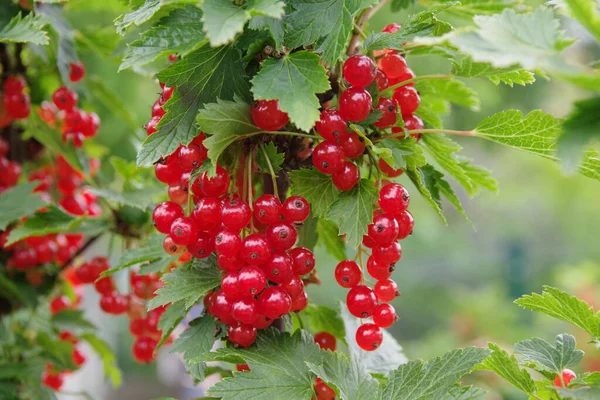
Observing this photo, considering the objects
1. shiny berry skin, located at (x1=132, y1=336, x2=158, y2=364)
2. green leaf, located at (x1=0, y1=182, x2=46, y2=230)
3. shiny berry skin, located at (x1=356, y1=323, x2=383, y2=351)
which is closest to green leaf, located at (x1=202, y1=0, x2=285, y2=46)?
shiny berry skin, located at (x1=356, y1=323, x2=383, y2=351)

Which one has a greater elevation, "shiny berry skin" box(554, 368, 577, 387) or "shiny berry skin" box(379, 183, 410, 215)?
"shiny berry skin" box(379, 183, 410, 215)

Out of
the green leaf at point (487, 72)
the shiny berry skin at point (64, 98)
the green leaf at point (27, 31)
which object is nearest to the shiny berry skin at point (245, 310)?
the green leaf at point (487, 72)

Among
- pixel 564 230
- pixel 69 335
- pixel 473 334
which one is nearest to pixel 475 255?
pixel 564 230

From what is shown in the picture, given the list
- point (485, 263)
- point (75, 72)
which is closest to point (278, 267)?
point (75, 72)

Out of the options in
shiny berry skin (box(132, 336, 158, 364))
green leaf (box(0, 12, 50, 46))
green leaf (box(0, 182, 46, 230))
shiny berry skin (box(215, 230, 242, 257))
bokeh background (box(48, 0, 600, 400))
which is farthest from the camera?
bokeh background (box(48, 0, 600, 400))

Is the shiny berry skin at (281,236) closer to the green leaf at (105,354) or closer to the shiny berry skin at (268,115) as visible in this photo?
the shiny berry skin at (268,115)

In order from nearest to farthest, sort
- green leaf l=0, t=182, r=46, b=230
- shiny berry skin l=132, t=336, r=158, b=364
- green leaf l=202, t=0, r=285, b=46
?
green leaf l=202, t=0, r=285, b=46, green leaf l=0, t=182, r=46, b=230, shiny berry skin l=132, t=336, r=158, b=364

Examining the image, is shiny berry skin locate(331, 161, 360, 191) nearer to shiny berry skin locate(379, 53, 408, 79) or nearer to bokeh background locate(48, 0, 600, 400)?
shiny berry skin locate(379, 53, 408, 79)
